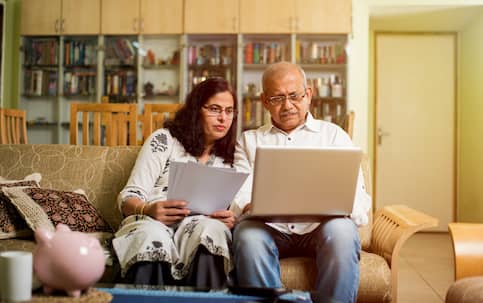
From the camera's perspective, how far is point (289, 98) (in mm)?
1893

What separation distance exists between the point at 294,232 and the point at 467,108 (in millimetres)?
3932

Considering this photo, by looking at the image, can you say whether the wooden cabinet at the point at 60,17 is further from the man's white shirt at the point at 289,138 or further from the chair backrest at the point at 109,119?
the man's white shirt at the point at 289,138

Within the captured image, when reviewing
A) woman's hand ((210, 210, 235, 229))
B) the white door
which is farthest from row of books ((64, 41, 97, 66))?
woman's hand ((210, 210, 235, 229))

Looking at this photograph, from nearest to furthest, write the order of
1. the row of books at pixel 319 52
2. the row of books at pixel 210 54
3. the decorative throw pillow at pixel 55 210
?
the decorative throw pillow at pixel 55 210 → the row of books at pixel 319 52 → the row of books at pixel 210 54

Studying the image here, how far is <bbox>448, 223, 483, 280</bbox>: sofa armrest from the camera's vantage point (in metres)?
1.54

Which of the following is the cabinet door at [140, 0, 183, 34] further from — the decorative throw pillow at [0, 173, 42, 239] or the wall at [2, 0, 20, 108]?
the decorative throw pillow at [0, 173, 42, 239]

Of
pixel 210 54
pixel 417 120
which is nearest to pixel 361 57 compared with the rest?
pixel 417 120

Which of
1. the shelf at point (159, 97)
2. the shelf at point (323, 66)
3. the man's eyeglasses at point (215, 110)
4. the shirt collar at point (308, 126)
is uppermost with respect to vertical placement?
the shelf at point (323, 66)

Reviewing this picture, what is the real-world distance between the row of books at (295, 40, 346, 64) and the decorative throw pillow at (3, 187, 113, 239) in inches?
119

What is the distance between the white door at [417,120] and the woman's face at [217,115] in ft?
11.6

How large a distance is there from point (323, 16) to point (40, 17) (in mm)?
2657

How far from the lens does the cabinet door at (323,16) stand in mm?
4371

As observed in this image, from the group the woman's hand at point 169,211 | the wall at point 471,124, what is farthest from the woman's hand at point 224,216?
the wall at point 471,124

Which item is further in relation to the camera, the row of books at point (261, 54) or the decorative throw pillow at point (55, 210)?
the row of books at point (261, 54)
